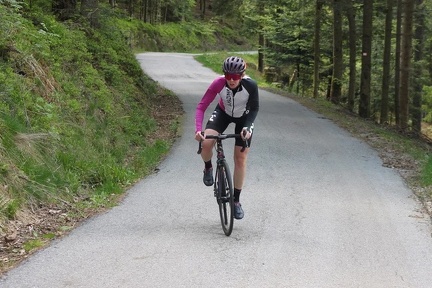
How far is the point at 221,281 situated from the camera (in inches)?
203

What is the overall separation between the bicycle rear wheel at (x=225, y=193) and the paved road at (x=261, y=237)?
0.16 meters

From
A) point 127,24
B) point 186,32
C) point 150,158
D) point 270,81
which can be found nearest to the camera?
point 150,158

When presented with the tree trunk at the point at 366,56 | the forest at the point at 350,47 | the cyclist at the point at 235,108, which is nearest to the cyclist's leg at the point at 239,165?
the cyclist at the point at 235,108

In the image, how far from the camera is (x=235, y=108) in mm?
6691

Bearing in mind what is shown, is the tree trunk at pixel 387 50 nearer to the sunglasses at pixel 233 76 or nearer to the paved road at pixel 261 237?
the paved road at pixel 261 237

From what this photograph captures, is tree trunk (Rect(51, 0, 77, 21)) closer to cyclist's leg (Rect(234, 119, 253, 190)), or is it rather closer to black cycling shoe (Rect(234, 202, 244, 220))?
cyclist's leg (Rect(234, 119, 253, 190))

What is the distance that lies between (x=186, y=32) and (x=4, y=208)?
5575cm

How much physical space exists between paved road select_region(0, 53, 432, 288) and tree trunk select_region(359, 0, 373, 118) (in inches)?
420

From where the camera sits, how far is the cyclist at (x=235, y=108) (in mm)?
6336

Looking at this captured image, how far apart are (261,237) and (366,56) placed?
1665 cm

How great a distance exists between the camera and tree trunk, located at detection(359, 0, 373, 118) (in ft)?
68.0

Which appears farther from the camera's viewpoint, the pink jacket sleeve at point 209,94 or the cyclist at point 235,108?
the pink jacket sleeve at point 209,94

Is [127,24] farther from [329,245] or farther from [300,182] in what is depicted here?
[329,245]

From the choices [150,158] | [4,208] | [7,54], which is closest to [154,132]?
[150,158]
